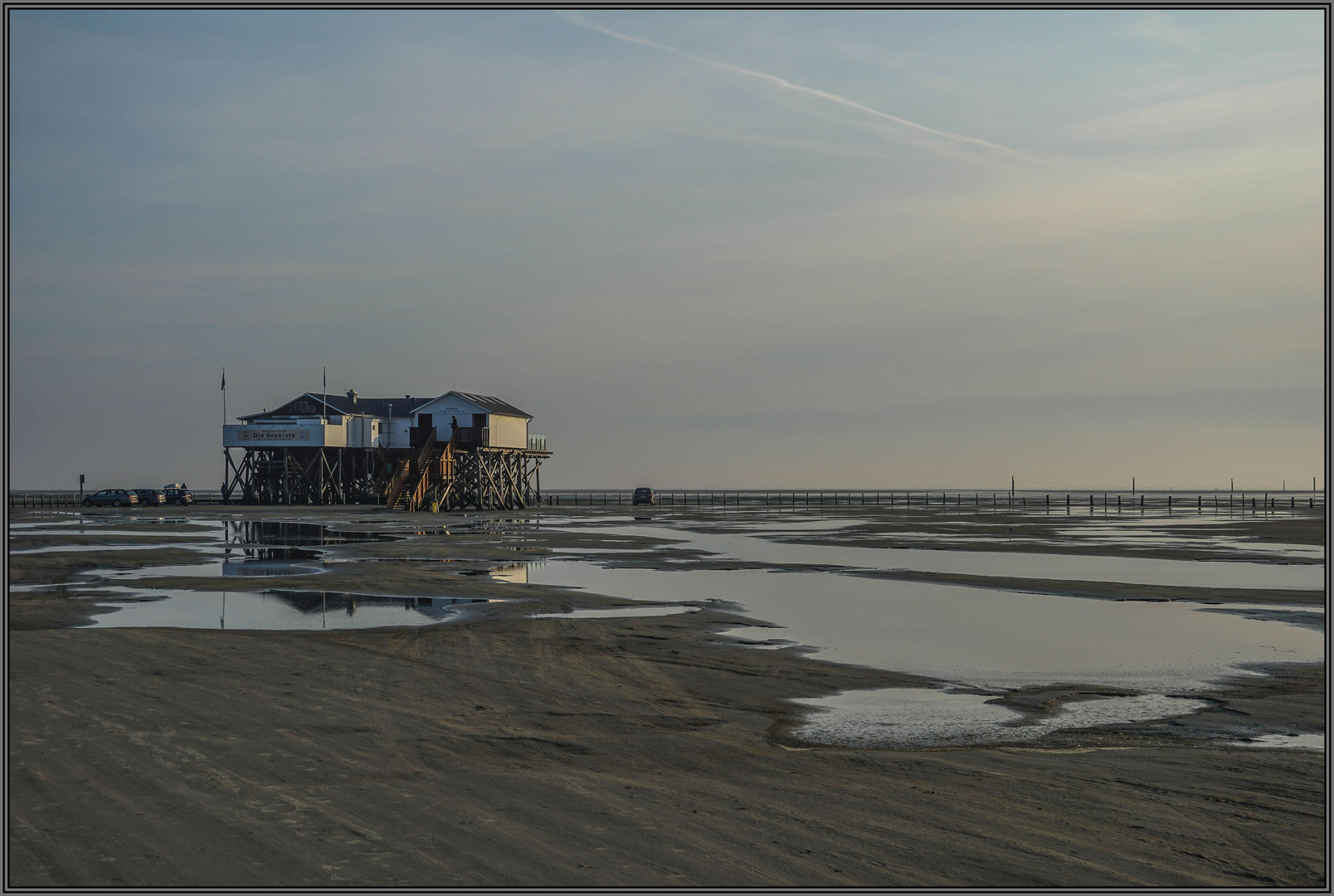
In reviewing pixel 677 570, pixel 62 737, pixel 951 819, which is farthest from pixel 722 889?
pixel 677 570

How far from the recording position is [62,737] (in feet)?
31.3

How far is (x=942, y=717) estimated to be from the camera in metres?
11.2

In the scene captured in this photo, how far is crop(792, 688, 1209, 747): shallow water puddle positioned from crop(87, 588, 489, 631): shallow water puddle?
9.62 meters

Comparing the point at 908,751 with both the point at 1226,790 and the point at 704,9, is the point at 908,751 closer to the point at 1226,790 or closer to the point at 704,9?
the point at 1226,790

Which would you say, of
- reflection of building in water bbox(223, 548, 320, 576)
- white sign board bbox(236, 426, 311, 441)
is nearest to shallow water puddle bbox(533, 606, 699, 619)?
reflection of building in water bbox(223, 548, 320, 576)

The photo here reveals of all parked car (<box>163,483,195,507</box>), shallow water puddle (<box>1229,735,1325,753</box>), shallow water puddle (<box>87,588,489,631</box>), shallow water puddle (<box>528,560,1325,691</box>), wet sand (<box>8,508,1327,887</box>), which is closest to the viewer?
wet sand (<box>8,508,1327,887</box>)

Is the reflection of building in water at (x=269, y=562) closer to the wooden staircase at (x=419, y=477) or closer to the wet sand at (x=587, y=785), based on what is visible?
Answer: the wet sand at (x=587, y=785)

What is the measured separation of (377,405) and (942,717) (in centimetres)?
10196

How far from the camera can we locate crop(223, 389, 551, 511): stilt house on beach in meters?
84.6

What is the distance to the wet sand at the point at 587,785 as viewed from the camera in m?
6.51

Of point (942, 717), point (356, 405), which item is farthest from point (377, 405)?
point (942, 717)

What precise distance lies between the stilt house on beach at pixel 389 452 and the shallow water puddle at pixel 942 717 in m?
71.2

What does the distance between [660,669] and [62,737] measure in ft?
24.8

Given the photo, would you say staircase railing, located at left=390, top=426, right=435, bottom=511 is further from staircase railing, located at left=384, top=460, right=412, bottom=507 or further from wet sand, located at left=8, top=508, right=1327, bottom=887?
wet sand, located at left=8, top=508, right=1327, bottom=887
